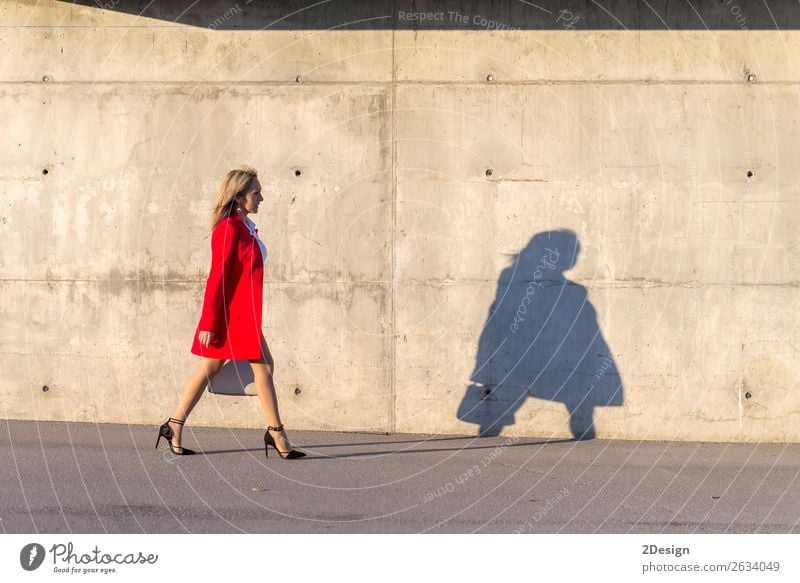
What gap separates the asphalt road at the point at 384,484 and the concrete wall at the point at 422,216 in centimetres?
36

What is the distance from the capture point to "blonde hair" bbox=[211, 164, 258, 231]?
25.9ft

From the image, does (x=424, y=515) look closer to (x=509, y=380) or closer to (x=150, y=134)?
(x=509, y=380)

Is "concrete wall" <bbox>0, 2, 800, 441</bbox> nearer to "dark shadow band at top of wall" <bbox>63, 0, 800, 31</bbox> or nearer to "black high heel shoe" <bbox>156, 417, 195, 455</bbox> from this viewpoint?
"dark shadow band at top of wall" <bbox>63, 0, 800, 31</bbox>

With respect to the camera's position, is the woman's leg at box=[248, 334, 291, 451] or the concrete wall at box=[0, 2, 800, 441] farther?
the concrete wall at box=[0, 2, 800, 441]

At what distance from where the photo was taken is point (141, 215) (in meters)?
9.35

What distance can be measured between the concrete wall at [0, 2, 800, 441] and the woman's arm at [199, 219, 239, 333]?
1357 millimetres

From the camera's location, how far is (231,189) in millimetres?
7906

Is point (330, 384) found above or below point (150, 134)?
below

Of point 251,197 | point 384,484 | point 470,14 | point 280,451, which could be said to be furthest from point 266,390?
point 470,14

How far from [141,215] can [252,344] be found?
204cm

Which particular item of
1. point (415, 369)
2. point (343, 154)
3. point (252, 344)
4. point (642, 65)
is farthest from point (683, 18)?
point (252, 344)
